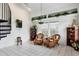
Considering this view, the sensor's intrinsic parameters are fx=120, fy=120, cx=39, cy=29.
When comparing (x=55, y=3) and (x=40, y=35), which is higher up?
(x=55, y=3)

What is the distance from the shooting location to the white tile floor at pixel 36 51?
2.06 metres

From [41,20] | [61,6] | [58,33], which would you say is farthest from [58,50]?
[61,6]

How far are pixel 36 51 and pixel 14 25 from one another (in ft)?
1.95

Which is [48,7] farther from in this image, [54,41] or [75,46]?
[75,46]

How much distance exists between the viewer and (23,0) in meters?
2.12

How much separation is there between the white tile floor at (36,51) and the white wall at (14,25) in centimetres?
11

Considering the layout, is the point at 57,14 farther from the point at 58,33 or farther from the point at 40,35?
the point at 40,35

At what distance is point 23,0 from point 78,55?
4.47 ft

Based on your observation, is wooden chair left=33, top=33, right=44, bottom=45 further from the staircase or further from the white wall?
the staircase

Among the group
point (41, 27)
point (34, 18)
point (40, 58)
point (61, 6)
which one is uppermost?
point (61, 6)

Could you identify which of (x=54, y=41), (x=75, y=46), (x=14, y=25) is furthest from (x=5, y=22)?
(x=75, y=46)

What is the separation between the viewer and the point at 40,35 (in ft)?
6.98

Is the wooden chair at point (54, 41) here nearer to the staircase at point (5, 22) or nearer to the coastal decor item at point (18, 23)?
the coastal decor item at point (18, 23)

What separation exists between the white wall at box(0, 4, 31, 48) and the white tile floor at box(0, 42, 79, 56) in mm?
106
